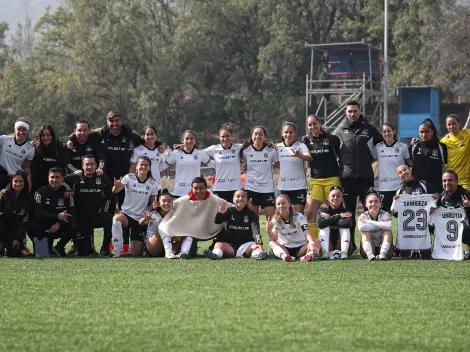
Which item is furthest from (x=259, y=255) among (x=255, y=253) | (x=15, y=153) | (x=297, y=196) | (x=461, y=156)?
(x=15, y=153)

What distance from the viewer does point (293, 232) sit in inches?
428

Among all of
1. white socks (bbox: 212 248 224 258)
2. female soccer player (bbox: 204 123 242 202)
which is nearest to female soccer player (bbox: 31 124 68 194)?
female soccer player (bbox: 204 123 242 202)

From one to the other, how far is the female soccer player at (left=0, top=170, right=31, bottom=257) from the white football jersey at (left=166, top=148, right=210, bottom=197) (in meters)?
2.09

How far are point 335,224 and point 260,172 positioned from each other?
1345 mm

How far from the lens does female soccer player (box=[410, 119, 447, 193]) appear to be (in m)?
11.5

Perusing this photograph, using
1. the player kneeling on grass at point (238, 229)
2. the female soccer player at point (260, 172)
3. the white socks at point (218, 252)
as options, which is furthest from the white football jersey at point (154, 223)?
the female soccer player at point (260, 172)

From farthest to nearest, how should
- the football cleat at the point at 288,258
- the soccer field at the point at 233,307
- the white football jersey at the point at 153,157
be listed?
the white football jersey at the point at 153,157 → the football cleat at the point at 288,258 → the soccer field at the point at 233,307

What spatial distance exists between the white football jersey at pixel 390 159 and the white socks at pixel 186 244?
2.69 m

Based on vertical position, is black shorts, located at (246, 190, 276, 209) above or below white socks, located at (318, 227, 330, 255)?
above

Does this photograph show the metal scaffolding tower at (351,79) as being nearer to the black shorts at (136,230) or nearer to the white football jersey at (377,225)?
the black shorts at (136,230)

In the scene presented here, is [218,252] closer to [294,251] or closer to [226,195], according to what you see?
[294,251]

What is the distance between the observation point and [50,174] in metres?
11.3

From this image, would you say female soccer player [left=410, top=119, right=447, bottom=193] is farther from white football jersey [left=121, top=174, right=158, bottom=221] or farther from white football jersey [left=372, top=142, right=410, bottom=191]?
white football jersey [left=121, top=174, right=158, bottom=221]

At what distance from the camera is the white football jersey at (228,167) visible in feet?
39.0
